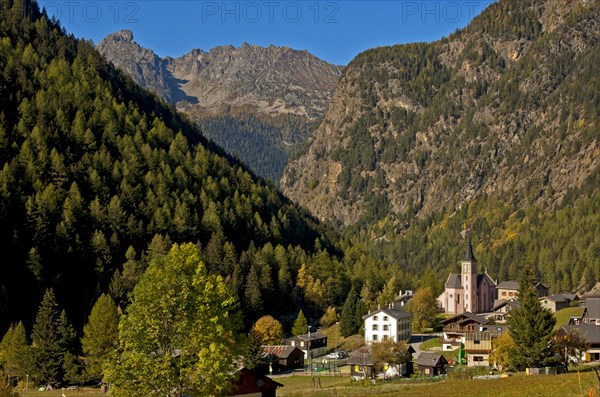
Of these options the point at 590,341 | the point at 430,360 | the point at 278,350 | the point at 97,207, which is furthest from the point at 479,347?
the point at 97,207

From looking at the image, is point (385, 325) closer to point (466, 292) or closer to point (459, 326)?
point (459, 326)

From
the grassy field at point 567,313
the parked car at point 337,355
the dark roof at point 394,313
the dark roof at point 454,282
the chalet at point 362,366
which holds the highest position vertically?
the dark roof at point 454,282

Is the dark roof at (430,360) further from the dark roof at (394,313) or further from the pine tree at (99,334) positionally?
the pine tree at (99,334)

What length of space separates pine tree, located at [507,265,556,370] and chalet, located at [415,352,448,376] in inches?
659

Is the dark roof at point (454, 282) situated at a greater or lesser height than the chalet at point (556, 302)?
greater

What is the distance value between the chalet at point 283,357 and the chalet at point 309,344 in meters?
5.05

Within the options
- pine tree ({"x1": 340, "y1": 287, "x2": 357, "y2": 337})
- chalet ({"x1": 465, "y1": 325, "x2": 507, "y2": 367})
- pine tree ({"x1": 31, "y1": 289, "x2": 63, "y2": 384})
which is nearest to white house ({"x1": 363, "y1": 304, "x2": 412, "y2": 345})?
pine tree ({"x1": 340, "y1": 287, "x2": 357, "y2": 337})

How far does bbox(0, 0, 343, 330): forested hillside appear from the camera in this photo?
5364 inches

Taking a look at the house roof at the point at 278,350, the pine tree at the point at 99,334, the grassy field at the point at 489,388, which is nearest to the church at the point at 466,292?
the house roof at the point at 278,350

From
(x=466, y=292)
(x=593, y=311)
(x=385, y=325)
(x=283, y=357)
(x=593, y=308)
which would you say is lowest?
(x=283, y=357)

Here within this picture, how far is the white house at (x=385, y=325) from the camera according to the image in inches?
5468

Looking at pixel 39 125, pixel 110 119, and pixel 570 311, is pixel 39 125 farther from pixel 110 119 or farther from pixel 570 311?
pixel 570 311

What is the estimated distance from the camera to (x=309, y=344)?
131250 millimetres

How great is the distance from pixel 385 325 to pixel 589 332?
127 ft
